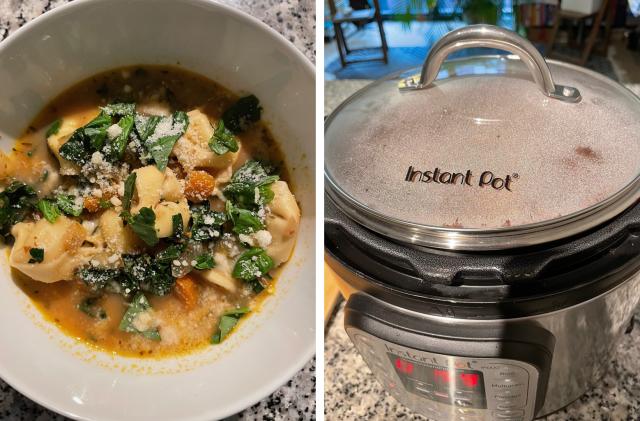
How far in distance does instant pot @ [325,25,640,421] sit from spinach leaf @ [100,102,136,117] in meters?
0.30

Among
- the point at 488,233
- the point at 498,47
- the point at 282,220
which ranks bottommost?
the point at 282,220

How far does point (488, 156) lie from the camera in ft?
2.05

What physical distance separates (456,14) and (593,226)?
0.89 metres

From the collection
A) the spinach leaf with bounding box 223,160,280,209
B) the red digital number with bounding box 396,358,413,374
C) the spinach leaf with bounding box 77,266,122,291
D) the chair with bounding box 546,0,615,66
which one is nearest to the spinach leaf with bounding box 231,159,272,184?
the spinach leaf with bounding box 223,160,280,209

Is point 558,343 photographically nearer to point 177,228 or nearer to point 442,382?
point 442,382

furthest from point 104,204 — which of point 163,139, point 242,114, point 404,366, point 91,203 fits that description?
point 404,366

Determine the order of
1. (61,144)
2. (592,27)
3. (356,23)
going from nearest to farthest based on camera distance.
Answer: (61,144) < (356,23) < (592,27)

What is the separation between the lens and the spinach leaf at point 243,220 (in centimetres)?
78

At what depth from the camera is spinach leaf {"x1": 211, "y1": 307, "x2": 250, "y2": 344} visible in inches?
32.0

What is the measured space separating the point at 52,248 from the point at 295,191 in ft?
1.12

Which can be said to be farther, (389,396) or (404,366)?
(389,396)

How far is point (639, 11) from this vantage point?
1.18 metres

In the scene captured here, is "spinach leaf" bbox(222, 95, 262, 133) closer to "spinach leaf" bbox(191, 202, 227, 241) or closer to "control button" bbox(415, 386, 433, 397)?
"spinach leaf" bbox(191, 202, 227, 241)

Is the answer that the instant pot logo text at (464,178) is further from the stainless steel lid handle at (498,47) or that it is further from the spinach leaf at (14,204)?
A: the spinach leaf at (14,204)
